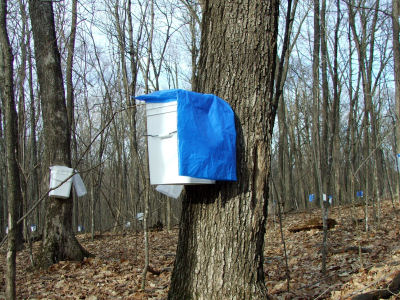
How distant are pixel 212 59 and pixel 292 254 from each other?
15.3 ft

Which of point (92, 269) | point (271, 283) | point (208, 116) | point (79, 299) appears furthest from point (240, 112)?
point (92, 269)

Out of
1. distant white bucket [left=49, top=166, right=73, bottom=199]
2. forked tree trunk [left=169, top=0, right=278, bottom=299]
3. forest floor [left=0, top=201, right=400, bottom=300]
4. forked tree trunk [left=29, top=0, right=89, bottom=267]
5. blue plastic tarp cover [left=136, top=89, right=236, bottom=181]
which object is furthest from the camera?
forked tree trunk [left=29, top=0, right=89, bottom=267]

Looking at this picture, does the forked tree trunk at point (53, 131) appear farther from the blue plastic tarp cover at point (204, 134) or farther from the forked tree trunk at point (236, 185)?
the blue plastic tarp cover at point (204, 134)

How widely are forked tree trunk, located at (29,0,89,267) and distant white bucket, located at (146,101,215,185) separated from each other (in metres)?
4.38

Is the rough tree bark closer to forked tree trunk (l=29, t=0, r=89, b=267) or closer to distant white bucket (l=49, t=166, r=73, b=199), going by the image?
distant white bucket (l=49, t=166, r=73, b=199)

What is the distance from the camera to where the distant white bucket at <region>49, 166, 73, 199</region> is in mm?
5961

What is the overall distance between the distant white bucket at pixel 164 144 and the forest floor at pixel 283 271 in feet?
6.42

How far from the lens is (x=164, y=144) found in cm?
257

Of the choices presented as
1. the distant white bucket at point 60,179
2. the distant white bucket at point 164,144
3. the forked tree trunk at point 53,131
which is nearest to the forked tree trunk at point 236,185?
the distant white bucket at point 164,144

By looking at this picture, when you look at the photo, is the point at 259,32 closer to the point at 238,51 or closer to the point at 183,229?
the point at 238,51

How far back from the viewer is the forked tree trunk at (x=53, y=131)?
6332 millimetres

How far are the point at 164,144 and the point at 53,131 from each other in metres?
4.67

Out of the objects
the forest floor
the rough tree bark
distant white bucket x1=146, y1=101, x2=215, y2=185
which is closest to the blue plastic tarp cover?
distant white bucket x1=146, y1=101, x2=215, y2=185

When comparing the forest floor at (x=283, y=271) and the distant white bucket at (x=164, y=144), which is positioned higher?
the distant white bucket at (x=164, y=144)
